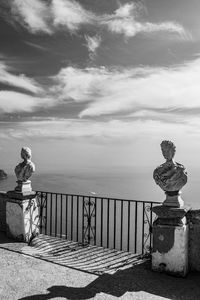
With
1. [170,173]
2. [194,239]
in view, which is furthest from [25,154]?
[194,239]

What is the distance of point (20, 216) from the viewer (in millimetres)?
7348

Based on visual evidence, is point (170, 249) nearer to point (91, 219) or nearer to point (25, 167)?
point (25, 167)

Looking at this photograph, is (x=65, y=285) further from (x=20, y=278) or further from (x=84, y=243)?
(x=84, y=243)

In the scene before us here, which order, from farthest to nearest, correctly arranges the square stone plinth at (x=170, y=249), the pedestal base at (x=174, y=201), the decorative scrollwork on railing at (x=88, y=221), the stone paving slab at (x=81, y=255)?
1. the decorative scrollwork on railing at (x=88, y=221)
2. the stone paving slab at (x=81, y=255)
3. the pedestal base at (x=174, y=201)
4. the square stone plinth at (x=170, y=249)

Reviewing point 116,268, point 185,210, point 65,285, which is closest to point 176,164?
point 185,210

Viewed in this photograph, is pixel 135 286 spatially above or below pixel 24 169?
below

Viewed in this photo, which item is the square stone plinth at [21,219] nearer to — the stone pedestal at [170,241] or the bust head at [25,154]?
the bust head at [25,154]

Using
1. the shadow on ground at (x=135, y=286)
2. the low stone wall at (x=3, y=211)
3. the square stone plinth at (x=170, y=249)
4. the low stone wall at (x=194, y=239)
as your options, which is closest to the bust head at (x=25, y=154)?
the low stone wall at (x=3, y=211)

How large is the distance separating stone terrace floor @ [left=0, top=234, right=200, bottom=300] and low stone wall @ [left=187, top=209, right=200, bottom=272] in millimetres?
196

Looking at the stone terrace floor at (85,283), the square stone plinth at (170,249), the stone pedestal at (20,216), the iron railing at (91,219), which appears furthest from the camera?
the stone pedestal at (20,216)

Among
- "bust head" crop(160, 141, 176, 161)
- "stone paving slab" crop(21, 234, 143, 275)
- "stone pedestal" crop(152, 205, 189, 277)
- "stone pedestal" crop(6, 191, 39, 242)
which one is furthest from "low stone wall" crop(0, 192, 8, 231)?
"bust head" crop(160, 141, 176, 161)

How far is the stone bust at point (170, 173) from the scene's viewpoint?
5281mm

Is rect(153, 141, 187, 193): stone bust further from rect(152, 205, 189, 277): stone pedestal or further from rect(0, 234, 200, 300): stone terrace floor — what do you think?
rect(0, 234, 200, 300): stone terrace floor

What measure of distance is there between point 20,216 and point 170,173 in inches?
161
